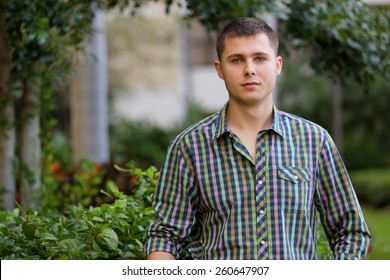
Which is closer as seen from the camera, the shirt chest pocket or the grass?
the shirt chest pocket

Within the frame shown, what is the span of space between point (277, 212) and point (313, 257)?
224 mm

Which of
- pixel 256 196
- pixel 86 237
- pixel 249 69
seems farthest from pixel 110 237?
pixel 249 69

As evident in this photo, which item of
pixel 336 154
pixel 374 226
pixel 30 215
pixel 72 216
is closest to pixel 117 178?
pixel 72 216

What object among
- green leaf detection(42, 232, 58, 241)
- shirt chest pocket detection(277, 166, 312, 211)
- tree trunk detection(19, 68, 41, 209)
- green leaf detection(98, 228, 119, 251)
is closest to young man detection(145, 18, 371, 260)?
shirt chest pocket detection(277, 166, 312, 211)

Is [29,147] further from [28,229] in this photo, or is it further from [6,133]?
[28,229]

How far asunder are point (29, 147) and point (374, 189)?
40.2 feet

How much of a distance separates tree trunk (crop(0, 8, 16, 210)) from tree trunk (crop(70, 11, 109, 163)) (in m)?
2.79

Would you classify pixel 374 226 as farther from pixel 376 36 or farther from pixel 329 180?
pixel 329 180

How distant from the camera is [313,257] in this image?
9.92ft

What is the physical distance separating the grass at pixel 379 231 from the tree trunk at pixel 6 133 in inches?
121

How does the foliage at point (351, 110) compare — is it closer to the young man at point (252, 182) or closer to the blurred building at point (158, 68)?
the blurred building at point (158, 68)

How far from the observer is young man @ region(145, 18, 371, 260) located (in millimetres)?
2945

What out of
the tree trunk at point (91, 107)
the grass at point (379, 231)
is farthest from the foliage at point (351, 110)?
the tree trunk at point (91, 107)

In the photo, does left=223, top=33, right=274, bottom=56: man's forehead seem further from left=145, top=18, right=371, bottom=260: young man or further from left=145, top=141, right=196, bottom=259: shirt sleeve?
left=145, top=141, right=196, bottom=259: shirt sleeve
